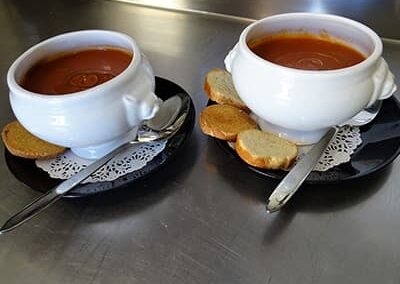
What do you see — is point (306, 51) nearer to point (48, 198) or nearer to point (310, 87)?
point (310, 87)

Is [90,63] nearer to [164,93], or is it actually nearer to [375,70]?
[164,93]

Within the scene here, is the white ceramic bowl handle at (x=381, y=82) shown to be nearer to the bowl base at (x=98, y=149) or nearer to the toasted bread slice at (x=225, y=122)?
the toasted bread slice at (x=225, y=122)

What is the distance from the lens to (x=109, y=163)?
0.41 meters

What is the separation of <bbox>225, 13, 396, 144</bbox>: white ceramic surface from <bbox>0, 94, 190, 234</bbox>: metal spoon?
0.24 feet

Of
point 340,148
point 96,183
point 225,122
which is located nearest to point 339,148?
point 340,148

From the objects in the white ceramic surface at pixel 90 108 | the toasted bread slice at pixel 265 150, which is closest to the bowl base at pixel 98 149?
the white ceramic surface at pixel 90 108

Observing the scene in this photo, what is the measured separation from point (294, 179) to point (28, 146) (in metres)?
0.23

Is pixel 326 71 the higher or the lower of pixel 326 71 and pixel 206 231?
the higher

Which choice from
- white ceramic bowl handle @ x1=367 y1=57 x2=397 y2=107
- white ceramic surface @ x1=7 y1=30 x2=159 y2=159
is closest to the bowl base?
white ceramic surface @ x1=7 y1=30 x2=159 y2=159

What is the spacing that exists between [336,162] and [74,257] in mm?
224

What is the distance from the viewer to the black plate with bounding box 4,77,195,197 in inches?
15.1

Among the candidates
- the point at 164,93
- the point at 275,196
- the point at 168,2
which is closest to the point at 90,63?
the point at 164,93

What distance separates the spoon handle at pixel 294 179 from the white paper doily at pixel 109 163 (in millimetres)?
113

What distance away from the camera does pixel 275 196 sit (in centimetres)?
36
